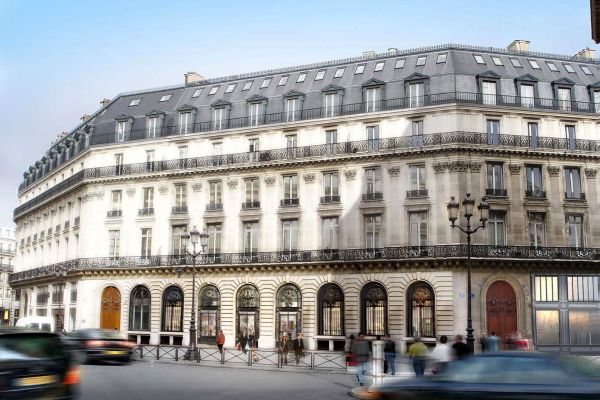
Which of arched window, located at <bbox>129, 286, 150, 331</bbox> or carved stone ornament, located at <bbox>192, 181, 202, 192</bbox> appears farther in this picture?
arched window, located at <bbox>129, 286, 150, 331</bbox>

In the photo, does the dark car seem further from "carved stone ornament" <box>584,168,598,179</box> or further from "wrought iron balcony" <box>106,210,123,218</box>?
"wrought iron balcony" <box>106,210,123,218</box>

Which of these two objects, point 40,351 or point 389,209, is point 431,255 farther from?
point 40,351

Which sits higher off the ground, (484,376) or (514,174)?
(514,174)

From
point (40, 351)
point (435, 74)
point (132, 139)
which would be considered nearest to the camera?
point (40, 351)

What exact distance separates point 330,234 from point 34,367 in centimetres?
3320

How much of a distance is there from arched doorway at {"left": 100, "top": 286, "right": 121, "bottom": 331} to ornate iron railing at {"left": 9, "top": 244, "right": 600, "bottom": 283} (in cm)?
Answer: 191

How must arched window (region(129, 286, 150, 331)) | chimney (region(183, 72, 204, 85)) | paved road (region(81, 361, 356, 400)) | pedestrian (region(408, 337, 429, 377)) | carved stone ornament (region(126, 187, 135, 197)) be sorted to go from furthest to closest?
1. chimney (region(183, 72, 204, 85))
2. carved stone ornament (region(126, 187, 135, 197))
3. arched window (region(129, 286, 150, 331))
4. pedestrian (region(408, 337, 429, 377))
5. paved road (region(81, 361, 356, 400))

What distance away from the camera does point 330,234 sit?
44.0 metres

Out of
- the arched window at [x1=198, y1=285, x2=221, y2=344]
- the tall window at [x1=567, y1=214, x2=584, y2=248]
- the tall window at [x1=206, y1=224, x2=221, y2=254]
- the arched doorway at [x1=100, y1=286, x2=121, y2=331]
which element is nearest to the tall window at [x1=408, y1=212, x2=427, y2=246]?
the tall window at [x1=567, y1=214, x2=584, y2=248]

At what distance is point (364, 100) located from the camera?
1768 inches

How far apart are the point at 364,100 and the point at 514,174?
10.4 m

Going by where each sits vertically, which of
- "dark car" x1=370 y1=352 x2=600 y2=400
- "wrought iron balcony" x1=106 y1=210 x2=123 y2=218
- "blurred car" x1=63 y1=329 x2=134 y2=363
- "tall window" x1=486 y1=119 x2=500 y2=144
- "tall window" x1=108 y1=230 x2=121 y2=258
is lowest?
"blurred car" x1=63 y1=329 x2=134 y2=363

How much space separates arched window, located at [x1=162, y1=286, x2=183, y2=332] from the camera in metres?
47.3

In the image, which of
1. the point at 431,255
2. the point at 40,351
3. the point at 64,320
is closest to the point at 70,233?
the point at 64,320
